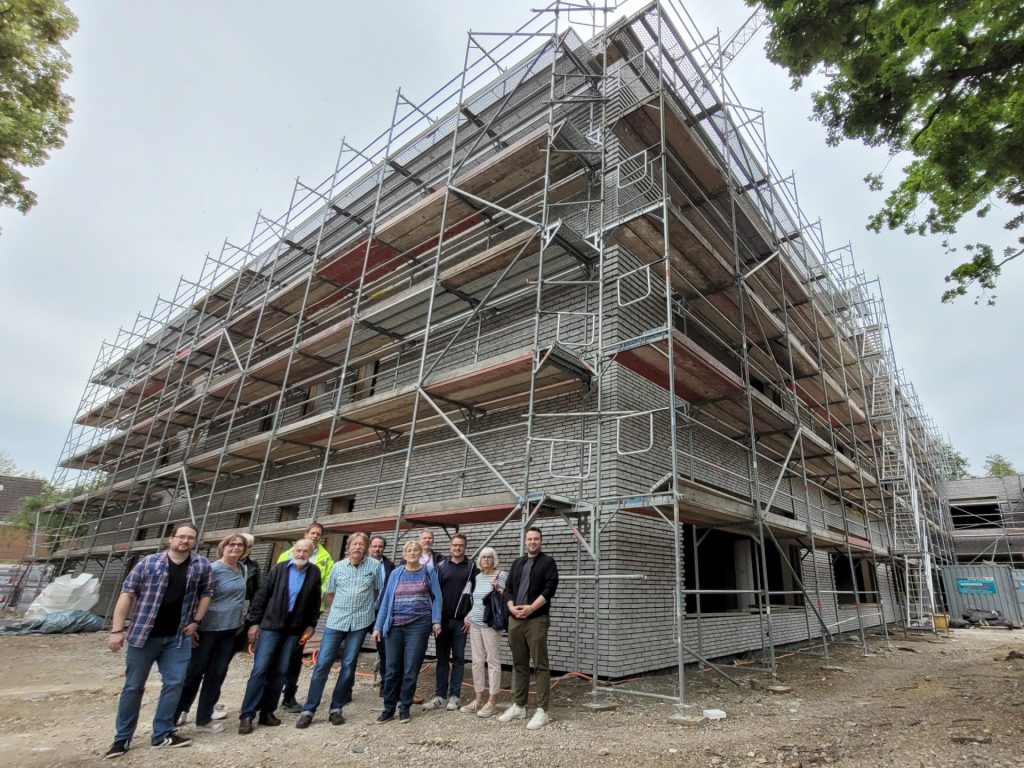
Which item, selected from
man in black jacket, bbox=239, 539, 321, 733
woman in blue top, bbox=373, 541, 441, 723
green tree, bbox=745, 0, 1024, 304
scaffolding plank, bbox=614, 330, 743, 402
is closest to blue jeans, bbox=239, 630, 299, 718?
man in black jacket, bbox=239, 539, 321, 733

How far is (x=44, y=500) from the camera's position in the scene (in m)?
25.9

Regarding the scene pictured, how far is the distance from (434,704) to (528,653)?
113cm

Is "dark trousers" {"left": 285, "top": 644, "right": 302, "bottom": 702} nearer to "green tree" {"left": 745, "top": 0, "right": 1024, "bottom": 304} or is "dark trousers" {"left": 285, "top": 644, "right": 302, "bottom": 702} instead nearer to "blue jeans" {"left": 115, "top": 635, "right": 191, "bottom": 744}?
"blue jeans" {"left": 115, "top": 635, "right": 191, "bottom": 744}

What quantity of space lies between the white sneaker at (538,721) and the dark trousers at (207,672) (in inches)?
104

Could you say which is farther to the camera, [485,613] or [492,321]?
[492,321]

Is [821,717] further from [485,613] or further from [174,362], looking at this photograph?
[174,362]

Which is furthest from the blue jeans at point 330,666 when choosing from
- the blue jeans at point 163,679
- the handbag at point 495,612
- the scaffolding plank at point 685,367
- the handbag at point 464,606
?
the scaffolding plank at point 685,367

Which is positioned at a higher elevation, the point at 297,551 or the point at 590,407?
the point at 590,407

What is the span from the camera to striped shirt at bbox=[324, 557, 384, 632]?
17.0 feet

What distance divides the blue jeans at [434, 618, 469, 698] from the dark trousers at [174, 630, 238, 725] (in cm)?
193

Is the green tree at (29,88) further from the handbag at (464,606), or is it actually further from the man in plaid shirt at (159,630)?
the handbag at (464,606)

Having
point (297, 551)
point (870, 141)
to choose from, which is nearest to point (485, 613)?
point (297, 551)

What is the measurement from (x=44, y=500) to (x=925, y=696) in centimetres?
3345

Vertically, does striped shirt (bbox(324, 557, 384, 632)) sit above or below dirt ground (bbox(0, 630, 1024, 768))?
above
